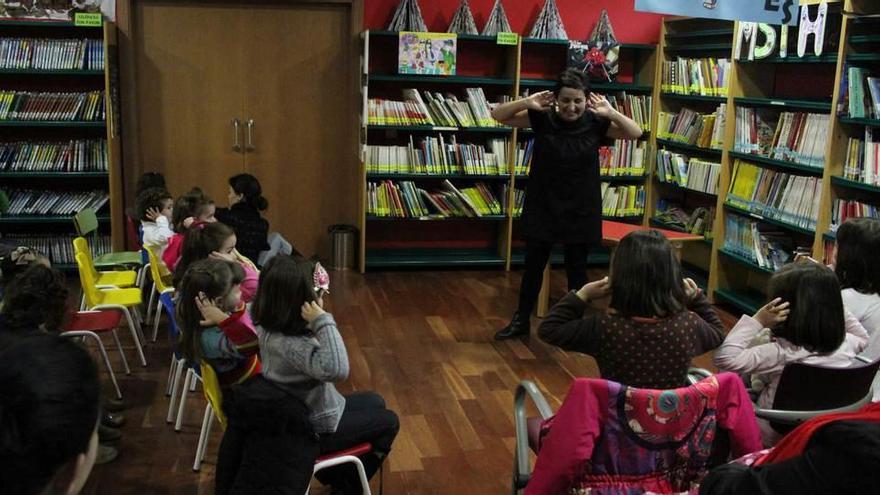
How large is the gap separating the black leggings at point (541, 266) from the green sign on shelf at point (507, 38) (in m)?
2.11

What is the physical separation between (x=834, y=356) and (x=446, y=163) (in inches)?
172

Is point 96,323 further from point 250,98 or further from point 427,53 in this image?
point 427,53

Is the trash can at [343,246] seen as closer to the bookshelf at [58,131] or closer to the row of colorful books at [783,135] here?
the bookshelf at [58,131]

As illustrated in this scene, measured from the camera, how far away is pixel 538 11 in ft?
22.3

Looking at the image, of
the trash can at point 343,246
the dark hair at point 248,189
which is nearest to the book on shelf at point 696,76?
the trash can at point 343,246

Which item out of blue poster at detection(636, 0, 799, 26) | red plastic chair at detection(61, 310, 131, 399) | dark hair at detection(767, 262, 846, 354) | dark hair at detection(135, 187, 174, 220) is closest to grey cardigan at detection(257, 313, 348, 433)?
dark hair at detection(767, 262, 846, 354)

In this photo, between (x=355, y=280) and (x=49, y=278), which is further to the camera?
(x=355, y=280)

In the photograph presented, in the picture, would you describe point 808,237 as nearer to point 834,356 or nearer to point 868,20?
point 868,20

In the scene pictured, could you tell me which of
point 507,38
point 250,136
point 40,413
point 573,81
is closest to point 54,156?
point 250,136

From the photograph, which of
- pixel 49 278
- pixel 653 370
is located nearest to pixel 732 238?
pixel 653 370

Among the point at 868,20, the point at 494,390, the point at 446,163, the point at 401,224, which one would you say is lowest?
the point at 494,390

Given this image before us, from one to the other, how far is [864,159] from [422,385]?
2.71 m

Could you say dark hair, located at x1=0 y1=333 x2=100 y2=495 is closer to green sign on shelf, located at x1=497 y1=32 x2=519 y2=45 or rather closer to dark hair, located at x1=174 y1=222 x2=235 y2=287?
dark hair, located at x1=174 y1=222 x2=235 y2=287

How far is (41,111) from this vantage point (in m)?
6.10
